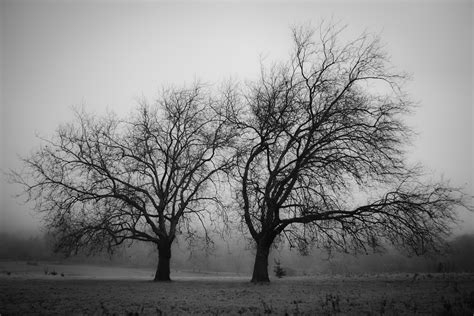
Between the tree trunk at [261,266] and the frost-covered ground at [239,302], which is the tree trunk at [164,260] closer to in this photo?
the tree trunk at [261,266]

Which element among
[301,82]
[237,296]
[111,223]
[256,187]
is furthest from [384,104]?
[111,223]

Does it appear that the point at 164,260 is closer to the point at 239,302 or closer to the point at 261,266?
the point at 261,266

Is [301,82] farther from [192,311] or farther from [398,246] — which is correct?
[192,311]

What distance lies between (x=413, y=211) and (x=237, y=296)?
9003mm

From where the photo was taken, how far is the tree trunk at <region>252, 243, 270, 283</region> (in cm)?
1744

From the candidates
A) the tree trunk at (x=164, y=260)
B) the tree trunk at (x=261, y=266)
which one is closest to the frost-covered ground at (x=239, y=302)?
the tree trunk at (x=261, y=266)

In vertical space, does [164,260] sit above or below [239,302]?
above

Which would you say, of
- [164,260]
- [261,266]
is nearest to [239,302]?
[261,266]

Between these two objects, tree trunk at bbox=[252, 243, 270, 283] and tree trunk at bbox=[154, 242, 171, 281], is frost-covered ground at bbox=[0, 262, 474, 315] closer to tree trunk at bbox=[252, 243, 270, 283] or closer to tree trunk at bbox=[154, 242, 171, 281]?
tree trunk at bbox=[252, 243, 270, 283]

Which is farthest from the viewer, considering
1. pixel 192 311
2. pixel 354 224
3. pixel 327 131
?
pixel 327 131

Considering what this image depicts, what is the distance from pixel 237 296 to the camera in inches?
469

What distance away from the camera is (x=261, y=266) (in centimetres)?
1766

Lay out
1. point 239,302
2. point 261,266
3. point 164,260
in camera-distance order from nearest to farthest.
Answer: point 239,302
point 261,266
point 164,260

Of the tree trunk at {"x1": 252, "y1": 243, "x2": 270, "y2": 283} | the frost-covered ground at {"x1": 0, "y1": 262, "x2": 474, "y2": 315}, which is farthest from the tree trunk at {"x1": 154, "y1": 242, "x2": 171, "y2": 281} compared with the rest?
the frost-covered ground at {"x1": 0, "y1": 262, "x2": 474, "y2": 315}
